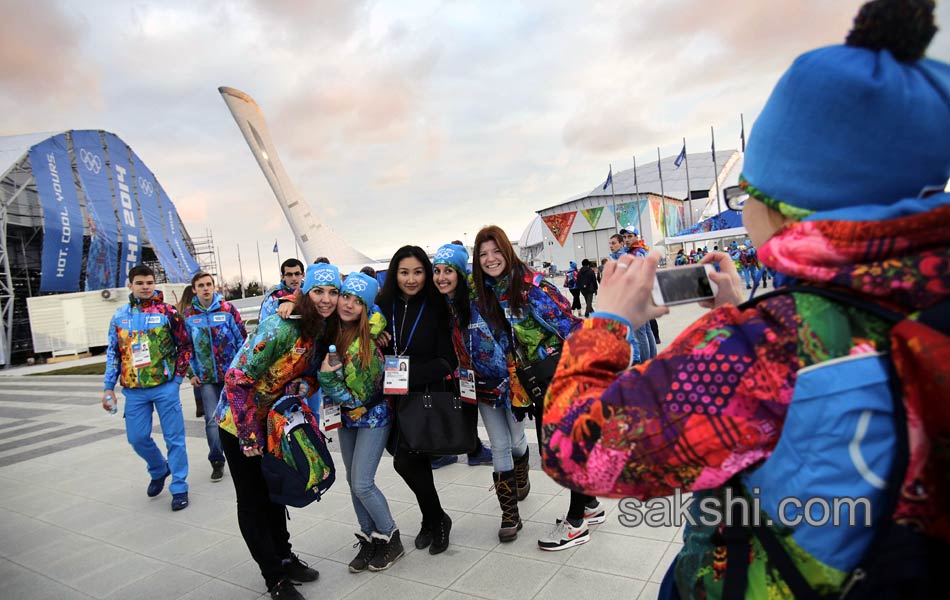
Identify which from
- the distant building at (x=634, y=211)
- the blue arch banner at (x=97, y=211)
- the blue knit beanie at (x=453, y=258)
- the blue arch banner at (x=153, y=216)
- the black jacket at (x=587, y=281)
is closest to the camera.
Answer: the blue knit beanie at (x=453, y=258)

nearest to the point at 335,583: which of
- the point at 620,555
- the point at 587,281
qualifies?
the point at 620,555

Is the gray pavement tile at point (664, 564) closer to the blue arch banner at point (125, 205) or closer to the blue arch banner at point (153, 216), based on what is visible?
the blue arch banner at point (125, 205)

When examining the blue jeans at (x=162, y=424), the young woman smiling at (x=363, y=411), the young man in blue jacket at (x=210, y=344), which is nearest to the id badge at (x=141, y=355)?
the blue jeans at (x=162, y=424)

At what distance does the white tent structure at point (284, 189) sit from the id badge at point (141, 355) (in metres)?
28.5

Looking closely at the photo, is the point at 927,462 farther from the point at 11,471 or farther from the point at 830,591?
the point at 11,471

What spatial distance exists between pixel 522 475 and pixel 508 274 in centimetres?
161

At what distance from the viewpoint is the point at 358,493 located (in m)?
3.26

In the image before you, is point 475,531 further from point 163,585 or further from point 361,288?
point 163,585

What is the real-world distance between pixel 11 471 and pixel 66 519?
2623 millimetres

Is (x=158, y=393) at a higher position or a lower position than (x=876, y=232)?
lower

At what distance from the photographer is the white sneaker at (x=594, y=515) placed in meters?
3.48

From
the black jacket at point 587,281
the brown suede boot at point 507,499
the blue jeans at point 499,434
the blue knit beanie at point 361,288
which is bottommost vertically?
the brown suede boot at point 507,499

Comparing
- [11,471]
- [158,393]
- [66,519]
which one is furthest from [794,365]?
[11,471]

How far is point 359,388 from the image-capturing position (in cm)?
315
